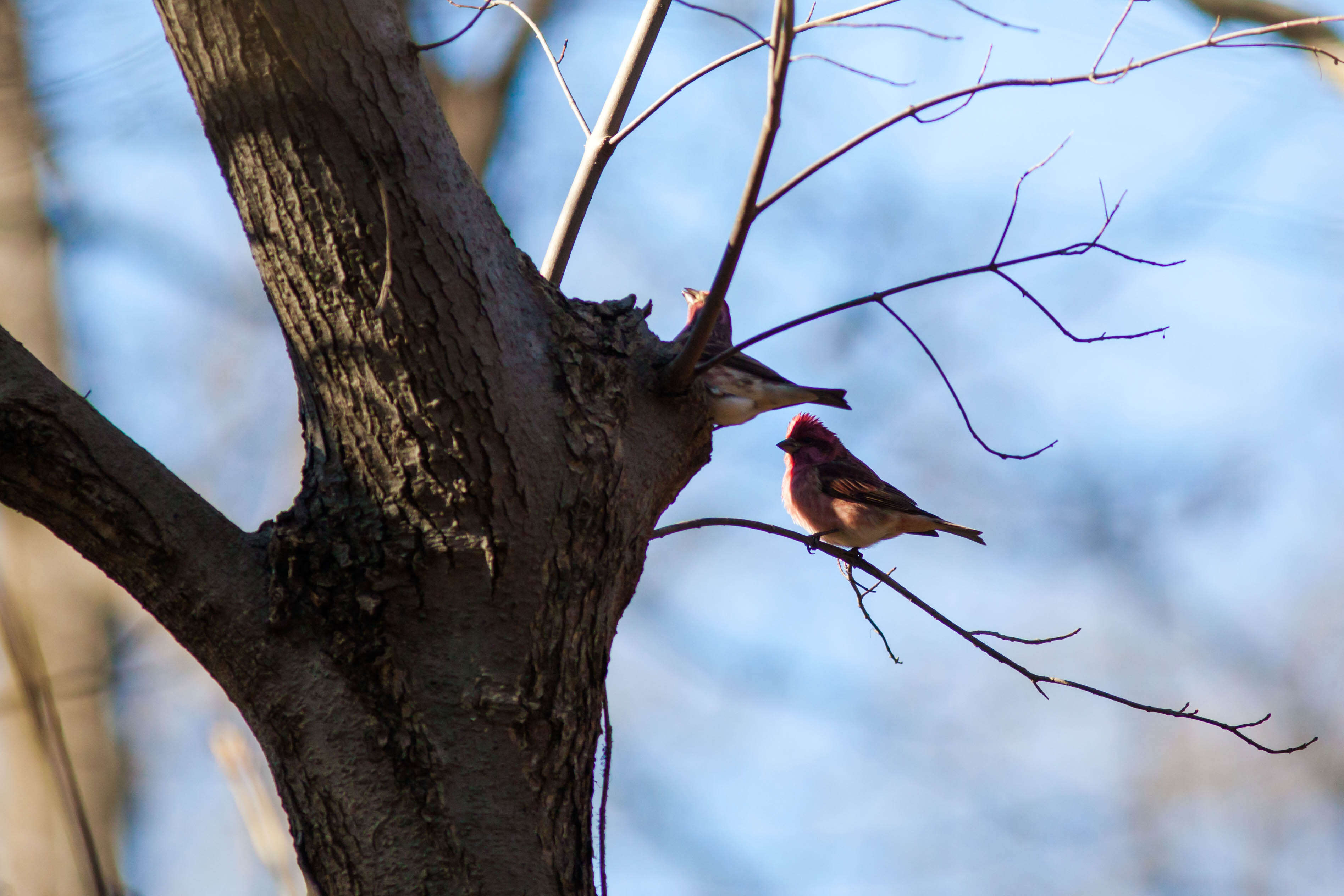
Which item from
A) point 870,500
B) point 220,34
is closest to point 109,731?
point 870,500

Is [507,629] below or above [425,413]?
below

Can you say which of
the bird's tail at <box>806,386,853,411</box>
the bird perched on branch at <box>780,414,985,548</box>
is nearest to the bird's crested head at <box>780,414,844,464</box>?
the bird perched on branch at <box>780,414,985,548</box>

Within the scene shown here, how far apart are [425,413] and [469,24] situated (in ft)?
2.80

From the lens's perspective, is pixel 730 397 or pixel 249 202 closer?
pixel 249 202

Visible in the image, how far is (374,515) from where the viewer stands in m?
1.94

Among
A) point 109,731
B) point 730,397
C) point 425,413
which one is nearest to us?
point 425,413

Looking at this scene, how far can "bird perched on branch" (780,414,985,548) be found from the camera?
4566 mm

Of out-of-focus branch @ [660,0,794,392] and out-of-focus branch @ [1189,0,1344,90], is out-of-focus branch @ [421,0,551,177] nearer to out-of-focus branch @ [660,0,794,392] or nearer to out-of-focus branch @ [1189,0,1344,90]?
out-of-focus branch @ [1189,0,1344,90]

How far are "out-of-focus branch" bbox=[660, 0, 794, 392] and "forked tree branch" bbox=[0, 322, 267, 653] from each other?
0.97m

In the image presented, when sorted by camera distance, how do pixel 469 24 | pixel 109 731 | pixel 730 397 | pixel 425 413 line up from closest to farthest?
pixel 425 413 → pixel 469 24 → pixel 730 397 → pixel 109 731

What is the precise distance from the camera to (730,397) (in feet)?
9.89

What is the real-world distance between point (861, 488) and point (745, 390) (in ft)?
5.15

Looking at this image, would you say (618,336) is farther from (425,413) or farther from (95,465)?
(95,465)

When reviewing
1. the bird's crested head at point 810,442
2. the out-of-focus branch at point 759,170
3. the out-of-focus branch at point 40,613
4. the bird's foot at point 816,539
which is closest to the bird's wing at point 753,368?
the bird's foot at point 816,539
